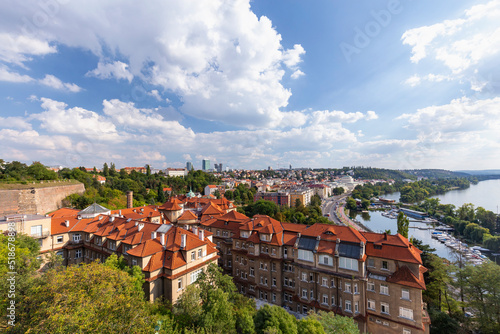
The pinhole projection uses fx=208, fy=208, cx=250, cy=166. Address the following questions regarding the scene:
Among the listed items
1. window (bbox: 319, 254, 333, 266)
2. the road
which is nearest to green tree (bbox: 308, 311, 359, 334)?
→ window (bbox: 319, 254, 333, 266)

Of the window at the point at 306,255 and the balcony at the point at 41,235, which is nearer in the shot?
the window at the point at 306,255

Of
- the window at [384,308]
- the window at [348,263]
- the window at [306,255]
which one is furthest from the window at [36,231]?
the window at [384,308]

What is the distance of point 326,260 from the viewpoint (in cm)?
2075

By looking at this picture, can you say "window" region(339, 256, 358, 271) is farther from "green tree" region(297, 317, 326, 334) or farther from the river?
the river

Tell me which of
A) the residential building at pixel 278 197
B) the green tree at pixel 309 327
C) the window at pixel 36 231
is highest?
the window at pixel 36 231

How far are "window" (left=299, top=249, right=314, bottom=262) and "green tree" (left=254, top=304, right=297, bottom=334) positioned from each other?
8487 mm

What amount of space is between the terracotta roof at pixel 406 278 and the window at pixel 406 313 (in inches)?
93.8

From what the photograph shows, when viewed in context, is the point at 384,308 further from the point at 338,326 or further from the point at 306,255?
the point at 338,326

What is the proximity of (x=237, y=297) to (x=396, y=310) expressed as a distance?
1392cm

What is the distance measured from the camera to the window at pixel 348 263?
19.4 m

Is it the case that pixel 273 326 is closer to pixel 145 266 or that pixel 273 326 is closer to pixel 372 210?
pixel 145 266

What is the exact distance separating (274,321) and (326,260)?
9980 millimetres

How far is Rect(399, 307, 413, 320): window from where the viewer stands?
17.5m

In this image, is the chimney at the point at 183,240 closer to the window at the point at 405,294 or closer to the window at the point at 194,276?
the window at the point at 194,276
